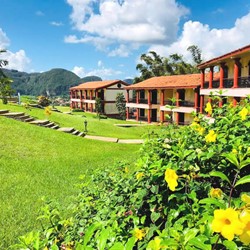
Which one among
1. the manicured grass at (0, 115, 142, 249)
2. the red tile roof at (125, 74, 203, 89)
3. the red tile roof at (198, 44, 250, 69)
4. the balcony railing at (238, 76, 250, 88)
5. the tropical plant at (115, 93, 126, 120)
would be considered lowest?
the manicured grass at (0, 115, 142, 249)

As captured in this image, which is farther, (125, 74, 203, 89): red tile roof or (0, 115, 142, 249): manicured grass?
(125, 74, 203, 89): red tile roof

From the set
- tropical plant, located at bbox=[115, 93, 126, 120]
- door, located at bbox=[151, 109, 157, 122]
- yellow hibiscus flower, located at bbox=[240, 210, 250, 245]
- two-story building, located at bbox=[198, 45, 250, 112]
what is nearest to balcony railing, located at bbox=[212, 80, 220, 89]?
two-story building, located at bbox=[198, 45, 250, 112]

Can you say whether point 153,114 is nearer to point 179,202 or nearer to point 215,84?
point 215,84

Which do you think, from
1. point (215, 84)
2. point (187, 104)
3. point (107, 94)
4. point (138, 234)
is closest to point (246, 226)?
point (138, 234)

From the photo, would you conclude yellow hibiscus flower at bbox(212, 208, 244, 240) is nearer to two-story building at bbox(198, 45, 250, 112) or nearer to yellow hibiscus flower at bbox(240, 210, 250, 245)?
yellow hibiscus flower at bbox(240, 210, 250, 245)

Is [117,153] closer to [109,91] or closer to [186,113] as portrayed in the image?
[186,113]

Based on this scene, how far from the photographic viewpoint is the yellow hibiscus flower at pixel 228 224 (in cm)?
95

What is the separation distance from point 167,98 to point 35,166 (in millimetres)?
22941

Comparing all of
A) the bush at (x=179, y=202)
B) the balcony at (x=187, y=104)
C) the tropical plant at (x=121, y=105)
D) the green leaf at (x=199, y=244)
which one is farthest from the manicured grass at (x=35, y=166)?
the tropical plant at (x=121, y=105)

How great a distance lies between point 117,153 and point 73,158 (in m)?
2.32

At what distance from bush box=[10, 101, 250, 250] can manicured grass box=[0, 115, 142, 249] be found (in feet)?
2.71

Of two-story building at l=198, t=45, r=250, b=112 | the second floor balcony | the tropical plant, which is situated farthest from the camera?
the tropical plant

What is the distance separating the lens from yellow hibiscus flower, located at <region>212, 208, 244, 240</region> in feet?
3.12

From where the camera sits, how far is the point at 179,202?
207 cm
